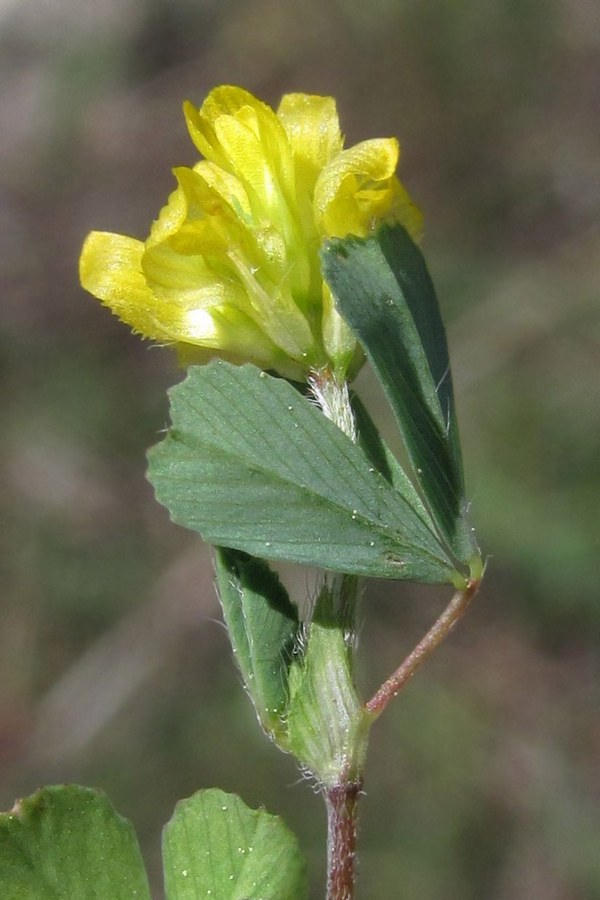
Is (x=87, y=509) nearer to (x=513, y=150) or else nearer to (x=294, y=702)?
(x=513, y=150)

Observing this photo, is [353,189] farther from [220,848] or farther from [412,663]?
[220,848]

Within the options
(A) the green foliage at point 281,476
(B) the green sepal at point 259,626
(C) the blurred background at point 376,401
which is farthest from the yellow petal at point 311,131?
(C) the blurred background at point 376,401

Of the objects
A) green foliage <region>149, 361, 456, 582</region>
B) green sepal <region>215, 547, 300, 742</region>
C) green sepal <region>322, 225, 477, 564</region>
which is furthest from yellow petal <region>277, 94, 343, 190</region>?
green sepal <region>215, 547, 300, 742</region>

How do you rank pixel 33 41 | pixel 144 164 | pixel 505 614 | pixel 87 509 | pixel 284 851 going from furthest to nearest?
1. pixel 33 41
2. pixel 144 164
3. pixel 87 509
4. pixel 505 614
5. pixel 284 851

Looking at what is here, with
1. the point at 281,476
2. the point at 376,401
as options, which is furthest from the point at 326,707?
the point at 376,401

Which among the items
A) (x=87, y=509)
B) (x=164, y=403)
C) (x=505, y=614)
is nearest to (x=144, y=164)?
(x=164, y=403)

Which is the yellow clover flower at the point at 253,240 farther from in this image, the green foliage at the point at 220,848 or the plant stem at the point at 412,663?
the green foliage at the point at 220,848

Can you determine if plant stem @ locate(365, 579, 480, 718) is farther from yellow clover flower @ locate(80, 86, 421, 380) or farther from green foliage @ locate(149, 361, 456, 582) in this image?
yellow clover flower @ locate(80, 86, 421, 380)
